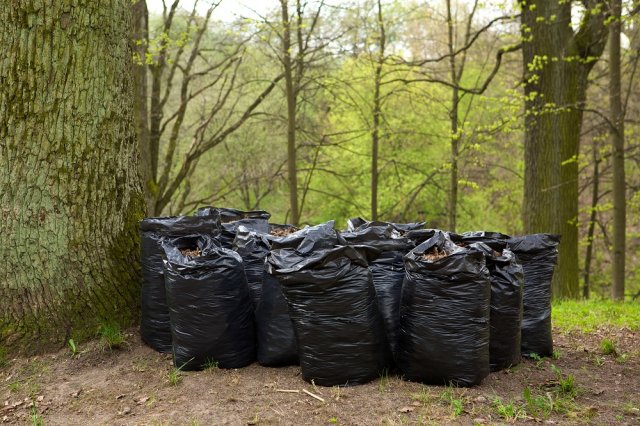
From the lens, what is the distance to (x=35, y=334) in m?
3.92

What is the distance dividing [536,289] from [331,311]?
5.96 feet

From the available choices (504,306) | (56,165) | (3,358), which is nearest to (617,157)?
(504,306)

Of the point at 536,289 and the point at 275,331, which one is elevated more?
the point at 536,289

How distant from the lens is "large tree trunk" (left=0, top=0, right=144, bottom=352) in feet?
12.6

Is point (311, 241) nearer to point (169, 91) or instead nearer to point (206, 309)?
point (206, 309)

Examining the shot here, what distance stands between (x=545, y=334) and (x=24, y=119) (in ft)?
13.2

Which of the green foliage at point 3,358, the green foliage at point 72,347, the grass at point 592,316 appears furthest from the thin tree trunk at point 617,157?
the green foliage at point 3,358

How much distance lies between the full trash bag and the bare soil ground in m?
0.37

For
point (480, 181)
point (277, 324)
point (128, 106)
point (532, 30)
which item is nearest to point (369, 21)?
point (532, 30)

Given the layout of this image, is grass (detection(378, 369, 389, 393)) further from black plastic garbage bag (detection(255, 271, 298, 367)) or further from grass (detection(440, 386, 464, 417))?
black plastic garbage bag (detection(255, 271, 298, 367))

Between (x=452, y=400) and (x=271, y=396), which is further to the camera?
(x=271, y=396)

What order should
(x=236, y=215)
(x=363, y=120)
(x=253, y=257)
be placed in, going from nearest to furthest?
(x=253, y=257) < (x=236, y=215) < (x=363, y=120)

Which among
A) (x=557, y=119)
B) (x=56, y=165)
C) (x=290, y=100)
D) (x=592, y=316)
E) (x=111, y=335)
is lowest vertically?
(x=592, y=316)

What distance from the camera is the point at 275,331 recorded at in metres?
3.68
